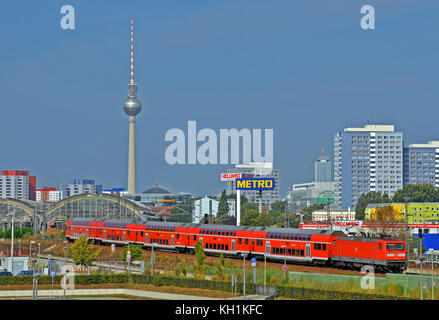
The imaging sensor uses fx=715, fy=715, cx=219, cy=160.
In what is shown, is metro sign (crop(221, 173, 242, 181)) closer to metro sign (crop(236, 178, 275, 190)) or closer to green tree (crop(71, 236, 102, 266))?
metro sign (crop(236, 178, 275, 190))

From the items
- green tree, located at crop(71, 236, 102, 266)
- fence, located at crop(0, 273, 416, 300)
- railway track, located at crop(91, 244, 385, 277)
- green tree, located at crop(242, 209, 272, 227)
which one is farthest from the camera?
green tree, located at crop(242, 209, 272, 227)

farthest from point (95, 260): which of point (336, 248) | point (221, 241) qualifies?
point (336, 248)

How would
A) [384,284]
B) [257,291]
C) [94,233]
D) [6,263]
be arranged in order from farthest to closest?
[94,233] → [6,263] → [257,291] → [384,284]

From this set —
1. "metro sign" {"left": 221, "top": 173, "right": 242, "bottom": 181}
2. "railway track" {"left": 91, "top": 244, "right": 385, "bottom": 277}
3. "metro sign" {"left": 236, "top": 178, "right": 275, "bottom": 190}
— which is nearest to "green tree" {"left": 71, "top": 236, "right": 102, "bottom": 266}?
"railway track" {"left": 91, "top": 244, "right": 385, "bottom": 277}

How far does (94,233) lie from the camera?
119375 millimetres

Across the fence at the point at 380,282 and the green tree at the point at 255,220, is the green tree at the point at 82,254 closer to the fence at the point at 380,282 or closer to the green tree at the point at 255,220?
the fence at the point at 380,282

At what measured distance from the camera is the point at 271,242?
3250 inches

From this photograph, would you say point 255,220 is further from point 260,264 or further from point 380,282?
point 380,282

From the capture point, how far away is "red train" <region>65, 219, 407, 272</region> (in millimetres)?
70438

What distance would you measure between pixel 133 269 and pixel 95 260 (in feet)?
47.7

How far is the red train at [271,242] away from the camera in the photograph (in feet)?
231

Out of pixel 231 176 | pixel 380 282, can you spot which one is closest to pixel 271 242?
pixel 380 282

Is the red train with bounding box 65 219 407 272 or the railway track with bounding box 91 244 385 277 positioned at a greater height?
the red train with bounding box 65 219 407 272
